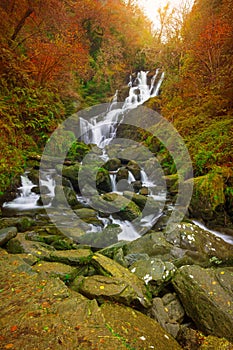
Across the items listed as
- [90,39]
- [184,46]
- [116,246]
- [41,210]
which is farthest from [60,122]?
[90,39]

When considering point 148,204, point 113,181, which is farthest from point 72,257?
point 113,181

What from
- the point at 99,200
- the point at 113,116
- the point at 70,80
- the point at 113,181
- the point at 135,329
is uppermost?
the point at 70,80

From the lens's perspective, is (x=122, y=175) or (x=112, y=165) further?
(x=112, y=165)

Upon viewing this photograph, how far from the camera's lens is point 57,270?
9.63 ft

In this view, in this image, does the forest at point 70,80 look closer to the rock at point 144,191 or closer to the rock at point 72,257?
the rock at point 144,191

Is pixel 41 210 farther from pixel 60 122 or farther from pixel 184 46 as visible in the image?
pixel 184 46

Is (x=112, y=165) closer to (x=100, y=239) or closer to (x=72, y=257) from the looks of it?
(x=100, y=239)

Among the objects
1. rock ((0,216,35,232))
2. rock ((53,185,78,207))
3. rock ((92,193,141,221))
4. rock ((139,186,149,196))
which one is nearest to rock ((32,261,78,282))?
rock ((0,216,35,232))

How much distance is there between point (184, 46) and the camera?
1129 cm

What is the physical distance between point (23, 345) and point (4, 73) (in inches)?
364

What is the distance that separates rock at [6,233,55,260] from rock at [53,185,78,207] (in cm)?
288

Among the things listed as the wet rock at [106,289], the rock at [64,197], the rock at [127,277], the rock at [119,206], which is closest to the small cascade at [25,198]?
the rock at [64,197]

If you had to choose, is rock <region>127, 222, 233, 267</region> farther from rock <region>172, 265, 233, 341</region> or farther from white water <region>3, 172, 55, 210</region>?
white water <region>3, 172, 55, 210</region>

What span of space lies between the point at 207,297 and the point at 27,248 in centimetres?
289
